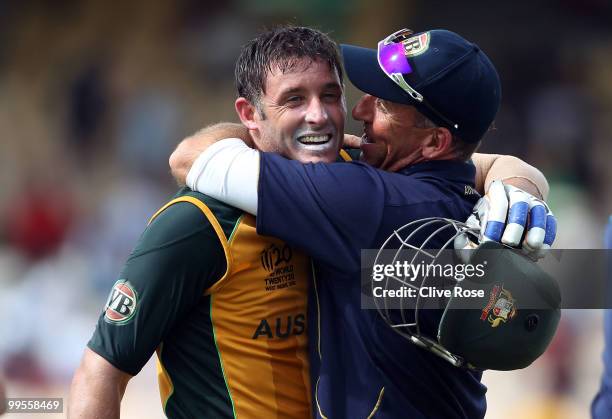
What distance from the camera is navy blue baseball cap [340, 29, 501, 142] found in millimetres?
2582

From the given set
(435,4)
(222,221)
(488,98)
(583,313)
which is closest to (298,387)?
(222,221)

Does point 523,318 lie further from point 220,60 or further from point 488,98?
point 220,60

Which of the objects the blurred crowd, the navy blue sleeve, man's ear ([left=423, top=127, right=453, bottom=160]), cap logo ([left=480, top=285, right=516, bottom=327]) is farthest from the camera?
the blurred crowd

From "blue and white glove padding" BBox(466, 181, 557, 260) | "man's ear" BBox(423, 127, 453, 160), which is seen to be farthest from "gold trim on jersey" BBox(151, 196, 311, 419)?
"blue and white glove padding" BBox(466, 181, 557, 260)

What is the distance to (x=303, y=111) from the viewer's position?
2.70 metres

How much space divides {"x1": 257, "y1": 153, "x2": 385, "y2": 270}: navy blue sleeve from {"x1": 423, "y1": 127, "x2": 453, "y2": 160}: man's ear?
10.9 inches

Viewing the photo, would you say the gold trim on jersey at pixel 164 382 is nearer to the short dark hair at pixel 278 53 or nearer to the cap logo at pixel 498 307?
the short dark hair at pixel 278 53

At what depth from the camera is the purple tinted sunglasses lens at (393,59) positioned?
2.61 m

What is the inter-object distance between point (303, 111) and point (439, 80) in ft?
1.26

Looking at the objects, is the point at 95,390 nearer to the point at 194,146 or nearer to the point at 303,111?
the point at 194,146

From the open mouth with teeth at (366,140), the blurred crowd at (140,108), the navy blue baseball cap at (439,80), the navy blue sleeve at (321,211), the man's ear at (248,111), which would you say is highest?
the navy blue baseball cap at (439,80)

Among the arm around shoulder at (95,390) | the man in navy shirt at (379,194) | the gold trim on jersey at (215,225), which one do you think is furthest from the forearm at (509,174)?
the arm around shoulder at (95,390)

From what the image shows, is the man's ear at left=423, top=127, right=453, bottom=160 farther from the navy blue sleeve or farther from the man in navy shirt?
the navy blue sleeve

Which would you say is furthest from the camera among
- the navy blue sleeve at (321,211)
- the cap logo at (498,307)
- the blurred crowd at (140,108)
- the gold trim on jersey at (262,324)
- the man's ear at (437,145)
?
the blurred crowd at (140,108)
